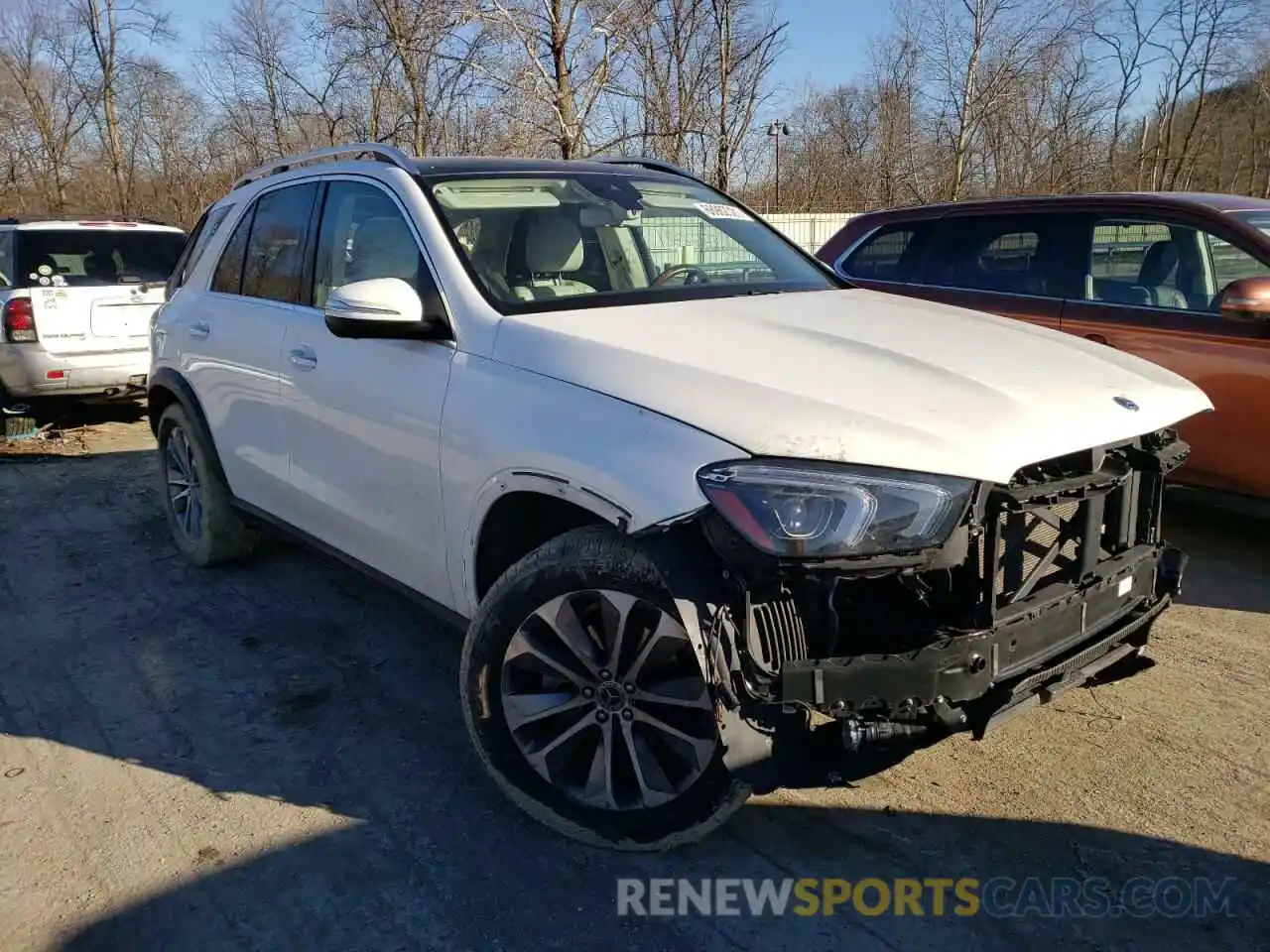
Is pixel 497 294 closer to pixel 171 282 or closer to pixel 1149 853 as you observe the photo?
pixel 1149 853

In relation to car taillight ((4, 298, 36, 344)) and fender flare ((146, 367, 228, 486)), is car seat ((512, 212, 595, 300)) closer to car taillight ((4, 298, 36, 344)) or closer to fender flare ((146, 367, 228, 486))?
fender flare ((146, 367, 228, 486))

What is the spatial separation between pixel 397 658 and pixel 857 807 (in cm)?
195


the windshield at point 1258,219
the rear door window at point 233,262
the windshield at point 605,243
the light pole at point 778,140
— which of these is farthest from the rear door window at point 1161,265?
the light pole at point 778,140

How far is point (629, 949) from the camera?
2434 mm

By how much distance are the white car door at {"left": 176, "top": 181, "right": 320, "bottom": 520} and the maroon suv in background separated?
12.7 feet

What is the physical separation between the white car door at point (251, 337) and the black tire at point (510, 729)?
5.47 ft

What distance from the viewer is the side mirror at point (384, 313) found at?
120 inches

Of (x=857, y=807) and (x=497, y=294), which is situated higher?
(x=497, y=294)

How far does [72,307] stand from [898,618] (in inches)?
305

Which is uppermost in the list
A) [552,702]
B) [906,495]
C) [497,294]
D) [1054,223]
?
[1054,223]

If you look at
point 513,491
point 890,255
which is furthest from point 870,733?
point 890,255

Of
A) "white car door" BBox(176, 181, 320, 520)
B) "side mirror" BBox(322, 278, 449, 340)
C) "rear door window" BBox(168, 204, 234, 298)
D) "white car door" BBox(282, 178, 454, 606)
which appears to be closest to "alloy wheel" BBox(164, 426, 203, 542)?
"white car door" BBox(176, 181, 320, 520)

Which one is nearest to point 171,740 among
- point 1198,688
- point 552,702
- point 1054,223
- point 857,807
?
point 552,702

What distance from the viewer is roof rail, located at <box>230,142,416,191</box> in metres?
3.73
